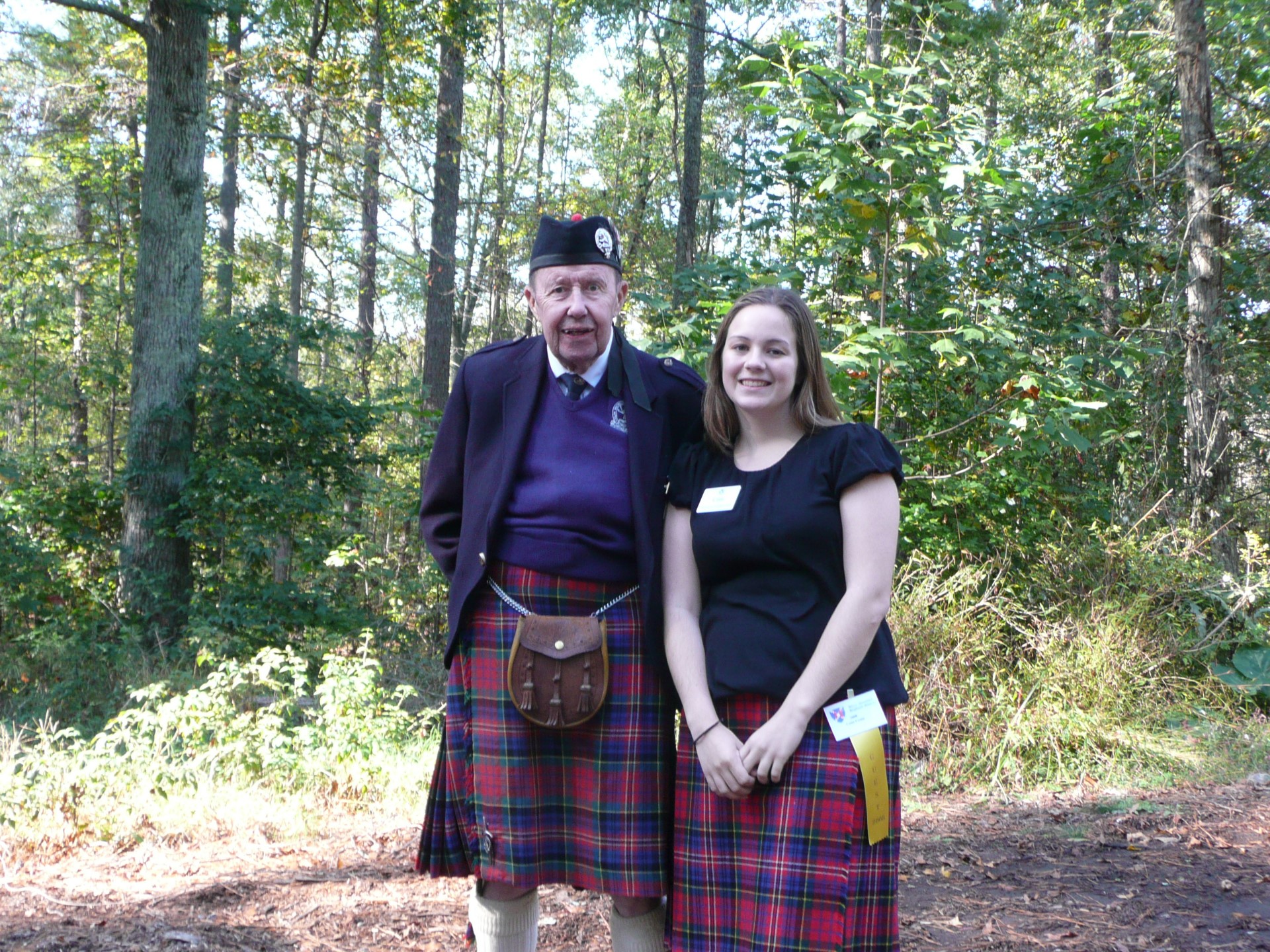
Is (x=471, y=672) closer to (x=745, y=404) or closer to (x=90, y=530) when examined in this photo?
(x=745, y=404)

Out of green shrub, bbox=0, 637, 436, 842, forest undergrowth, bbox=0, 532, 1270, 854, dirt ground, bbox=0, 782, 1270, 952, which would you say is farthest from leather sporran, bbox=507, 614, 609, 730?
green shrub, bbox=0, 637, 436, 842


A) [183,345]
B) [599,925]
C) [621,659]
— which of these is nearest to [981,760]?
[599,925]

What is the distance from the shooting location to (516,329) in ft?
67.9

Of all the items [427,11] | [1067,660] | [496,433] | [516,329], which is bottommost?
[1067,660]

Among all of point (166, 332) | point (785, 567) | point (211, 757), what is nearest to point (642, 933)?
point (785, 567)

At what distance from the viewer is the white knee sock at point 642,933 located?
2223 mm

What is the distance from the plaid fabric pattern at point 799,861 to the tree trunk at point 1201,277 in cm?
596

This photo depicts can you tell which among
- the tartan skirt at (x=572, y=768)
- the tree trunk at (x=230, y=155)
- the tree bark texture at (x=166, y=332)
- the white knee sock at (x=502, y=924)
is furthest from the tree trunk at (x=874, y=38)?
the white knee sock at (x=502, y=924)

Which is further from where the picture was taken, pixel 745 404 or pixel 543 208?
pixel 543 208

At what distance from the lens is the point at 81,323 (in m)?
17.1

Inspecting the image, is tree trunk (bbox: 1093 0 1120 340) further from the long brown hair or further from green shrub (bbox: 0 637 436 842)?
the long brown hair

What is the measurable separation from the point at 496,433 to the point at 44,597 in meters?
7.34

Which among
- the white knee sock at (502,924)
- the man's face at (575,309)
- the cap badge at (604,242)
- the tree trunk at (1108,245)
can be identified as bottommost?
the white knee sock at (502,924)

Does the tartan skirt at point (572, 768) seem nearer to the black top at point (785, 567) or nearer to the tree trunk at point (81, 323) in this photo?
the black top at point (785, 567)
